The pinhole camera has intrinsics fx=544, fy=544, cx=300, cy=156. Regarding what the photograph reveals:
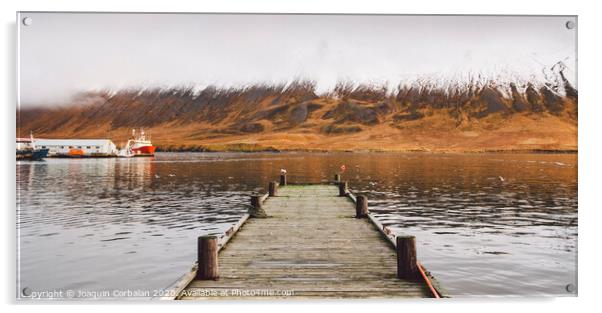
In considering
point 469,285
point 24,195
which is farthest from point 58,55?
point 469,285

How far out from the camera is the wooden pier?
268 inches

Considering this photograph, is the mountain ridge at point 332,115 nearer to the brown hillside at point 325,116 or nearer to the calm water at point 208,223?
the brown hillside at point 325,116

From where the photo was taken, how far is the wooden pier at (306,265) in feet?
22.3

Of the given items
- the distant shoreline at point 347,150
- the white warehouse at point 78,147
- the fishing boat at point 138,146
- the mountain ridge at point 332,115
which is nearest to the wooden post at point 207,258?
the mountain ridge at point 332,115

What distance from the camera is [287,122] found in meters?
13.3

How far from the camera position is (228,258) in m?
8.21

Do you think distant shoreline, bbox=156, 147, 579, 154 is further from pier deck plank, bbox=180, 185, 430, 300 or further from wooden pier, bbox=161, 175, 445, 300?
wooden pier, bbox=161, 175, 445, 300

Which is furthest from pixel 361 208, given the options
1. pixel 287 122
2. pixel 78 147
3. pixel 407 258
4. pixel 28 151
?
pixel 28 151

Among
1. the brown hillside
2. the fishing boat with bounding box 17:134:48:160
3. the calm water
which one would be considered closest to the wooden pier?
the calm water

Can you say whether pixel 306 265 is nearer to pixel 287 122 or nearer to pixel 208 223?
pixel 287 122

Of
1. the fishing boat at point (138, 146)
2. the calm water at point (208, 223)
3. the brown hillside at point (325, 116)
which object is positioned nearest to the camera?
the calm water at point (208, 223)

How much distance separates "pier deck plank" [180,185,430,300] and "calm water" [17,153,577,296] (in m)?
1.42

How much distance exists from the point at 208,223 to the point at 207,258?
8.31 m
